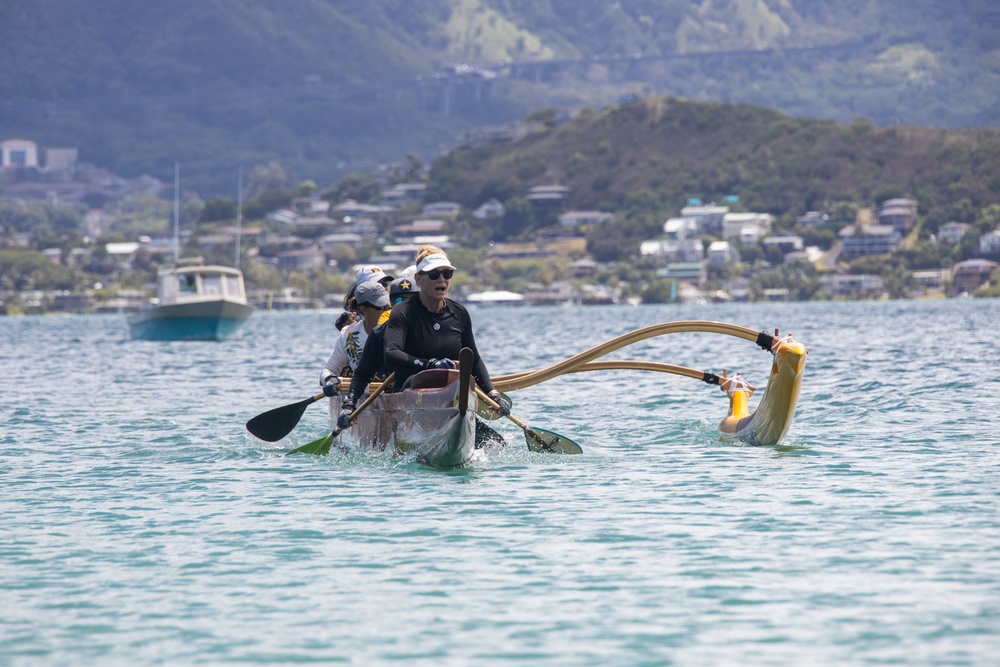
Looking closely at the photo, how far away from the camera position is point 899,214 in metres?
188

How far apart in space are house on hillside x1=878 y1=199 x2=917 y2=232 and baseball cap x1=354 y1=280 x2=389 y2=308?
17786cm

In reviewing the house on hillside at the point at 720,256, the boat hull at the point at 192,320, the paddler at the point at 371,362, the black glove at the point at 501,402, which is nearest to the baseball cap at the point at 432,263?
the paddler at the point at 371,362

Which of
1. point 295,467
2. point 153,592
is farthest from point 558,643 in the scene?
point 295,467

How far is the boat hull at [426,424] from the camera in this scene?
14.2 m

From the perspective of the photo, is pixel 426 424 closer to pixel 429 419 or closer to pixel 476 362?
pixel 429 419

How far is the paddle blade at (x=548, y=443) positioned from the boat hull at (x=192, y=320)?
2108 inches

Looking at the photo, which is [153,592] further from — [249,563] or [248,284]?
[248,284]

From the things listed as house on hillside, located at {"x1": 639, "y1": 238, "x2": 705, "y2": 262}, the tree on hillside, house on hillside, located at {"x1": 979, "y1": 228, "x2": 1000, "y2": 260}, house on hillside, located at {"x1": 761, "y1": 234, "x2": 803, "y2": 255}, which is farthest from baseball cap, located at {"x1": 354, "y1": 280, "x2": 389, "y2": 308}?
the tree on hillside

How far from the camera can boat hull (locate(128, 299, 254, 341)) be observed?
2702 inches

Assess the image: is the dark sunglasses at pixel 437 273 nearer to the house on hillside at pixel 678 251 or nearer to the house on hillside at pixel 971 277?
the house on hillside at pixel 971 277

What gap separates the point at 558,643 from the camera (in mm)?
8695

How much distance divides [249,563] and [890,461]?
7786 mm

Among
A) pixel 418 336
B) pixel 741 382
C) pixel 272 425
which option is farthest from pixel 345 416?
pixel 741 382

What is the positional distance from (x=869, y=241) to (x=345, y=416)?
175804 millimetres
